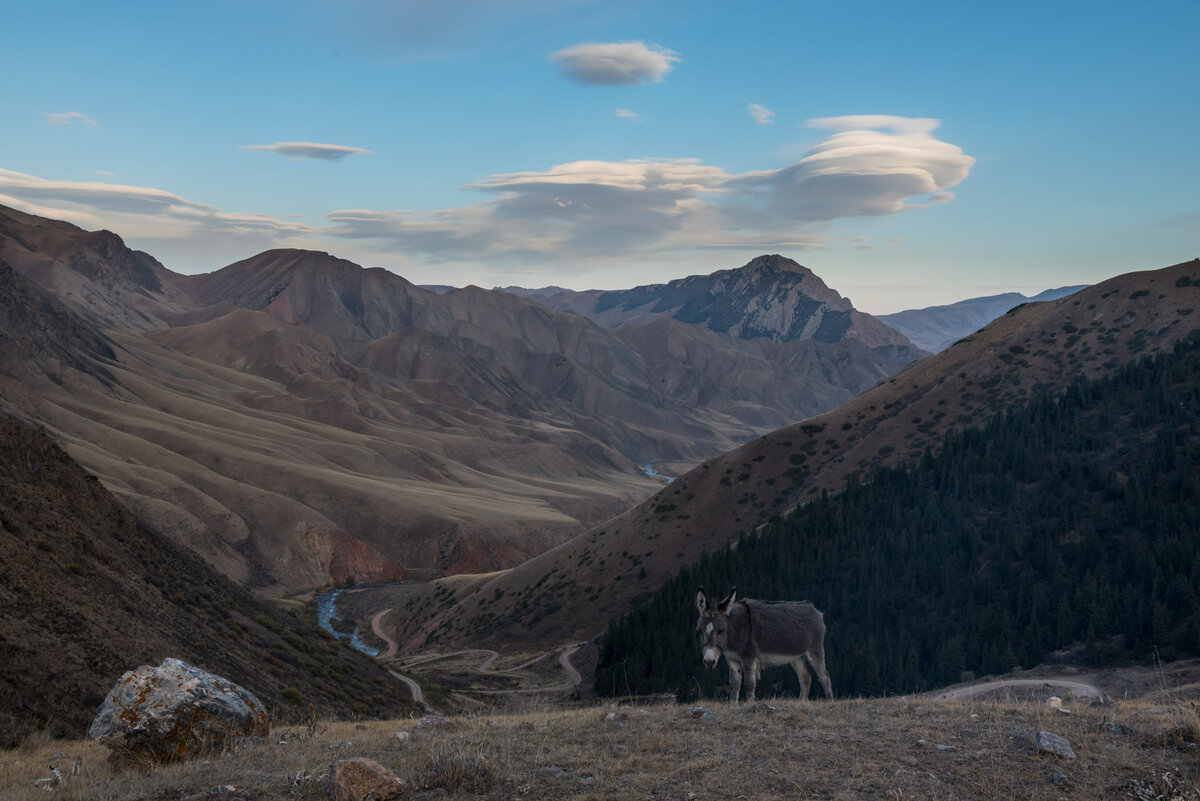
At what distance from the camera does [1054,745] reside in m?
9.93

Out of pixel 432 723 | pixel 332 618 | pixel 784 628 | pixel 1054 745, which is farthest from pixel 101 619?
pixel 332 618

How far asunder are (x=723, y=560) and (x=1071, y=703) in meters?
48.6

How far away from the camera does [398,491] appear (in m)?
152

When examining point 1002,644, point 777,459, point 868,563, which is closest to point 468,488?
point 777,459

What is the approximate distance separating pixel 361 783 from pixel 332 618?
348 ft

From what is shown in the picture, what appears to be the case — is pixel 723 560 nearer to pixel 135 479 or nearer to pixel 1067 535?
pixel 1067 535

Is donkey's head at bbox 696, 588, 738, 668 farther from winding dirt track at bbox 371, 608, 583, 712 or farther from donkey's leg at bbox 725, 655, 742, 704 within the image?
winding dirt track at bbox 371, 608, 583, 712

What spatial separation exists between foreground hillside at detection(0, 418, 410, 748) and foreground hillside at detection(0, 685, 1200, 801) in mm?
5438

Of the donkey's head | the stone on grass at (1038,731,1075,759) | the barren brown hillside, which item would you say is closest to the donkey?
the donkey's head

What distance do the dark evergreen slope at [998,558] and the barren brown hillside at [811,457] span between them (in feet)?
47.3

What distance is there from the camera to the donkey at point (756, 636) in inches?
621

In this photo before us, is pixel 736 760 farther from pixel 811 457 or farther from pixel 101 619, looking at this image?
pixel 811 457

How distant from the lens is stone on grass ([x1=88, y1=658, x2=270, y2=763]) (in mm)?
11680

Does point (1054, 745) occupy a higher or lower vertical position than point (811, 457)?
higher
